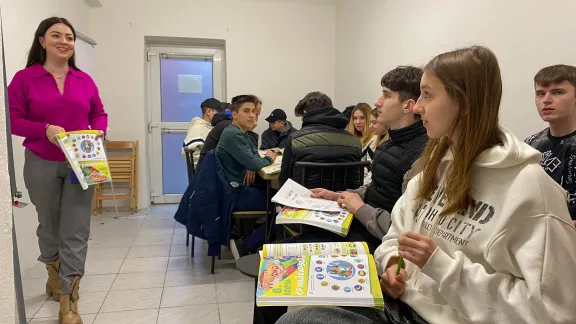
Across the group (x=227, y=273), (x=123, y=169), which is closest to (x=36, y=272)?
(x=227, y=273)

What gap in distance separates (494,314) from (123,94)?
4.71 metres

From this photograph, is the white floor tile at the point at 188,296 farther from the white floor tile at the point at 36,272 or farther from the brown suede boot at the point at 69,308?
the white floor tile at the point at 36,272

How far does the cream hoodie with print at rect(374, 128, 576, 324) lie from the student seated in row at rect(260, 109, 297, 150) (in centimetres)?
375

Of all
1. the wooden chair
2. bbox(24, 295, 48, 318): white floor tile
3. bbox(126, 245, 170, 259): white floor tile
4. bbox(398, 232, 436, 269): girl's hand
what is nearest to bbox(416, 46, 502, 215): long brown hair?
bbox(398, 232, 436, 269): girl's hand

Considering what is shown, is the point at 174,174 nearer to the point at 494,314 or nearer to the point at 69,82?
the point at 69,82

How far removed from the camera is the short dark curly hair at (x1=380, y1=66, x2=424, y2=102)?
1524 millimetres

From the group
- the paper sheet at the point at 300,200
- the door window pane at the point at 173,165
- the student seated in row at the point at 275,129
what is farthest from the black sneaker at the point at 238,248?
the door window pane at the point at 173,165

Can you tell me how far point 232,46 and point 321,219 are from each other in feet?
13.0

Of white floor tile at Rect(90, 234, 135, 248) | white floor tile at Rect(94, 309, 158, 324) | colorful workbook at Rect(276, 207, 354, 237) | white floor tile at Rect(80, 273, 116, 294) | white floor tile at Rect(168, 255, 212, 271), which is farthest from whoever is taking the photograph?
white floor tile at Rect(90, 234, 135, 248)

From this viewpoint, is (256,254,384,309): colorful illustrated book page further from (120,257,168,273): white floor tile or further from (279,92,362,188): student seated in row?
(120,257,168,273): white floor tile

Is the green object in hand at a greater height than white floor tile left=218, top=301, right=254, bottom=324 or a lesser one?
greater

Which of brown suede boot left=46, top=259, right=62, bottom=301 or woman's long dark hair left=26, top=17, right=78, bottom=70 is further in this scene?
brown suede boot left=46, top=259, right=62, bottom=301

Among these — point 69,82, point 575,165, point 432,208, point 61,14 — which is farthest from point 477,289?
point 61,14

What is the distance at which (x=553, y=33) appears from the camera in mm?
1886
